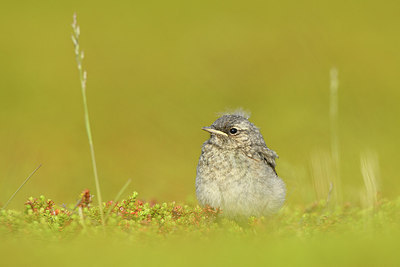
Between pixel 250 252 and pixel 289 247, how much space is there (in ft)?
1.24

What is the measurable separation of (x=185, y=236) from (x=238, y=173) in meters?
2.61

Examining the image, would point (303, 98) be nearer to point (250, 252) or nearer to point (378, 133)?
point (378, 133)

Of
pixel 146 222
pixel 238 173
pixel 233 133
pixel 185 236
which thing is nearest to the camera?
pixel 185 236

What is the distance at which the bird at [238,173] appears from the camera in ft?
30.6

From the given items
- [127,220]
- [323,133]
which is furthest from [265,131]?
[127,220]

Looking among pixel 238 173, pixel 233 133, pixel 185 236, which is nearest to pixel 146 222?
pixel 185 236

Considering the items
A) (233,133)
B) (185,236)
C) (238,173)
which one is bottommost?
(185,236)

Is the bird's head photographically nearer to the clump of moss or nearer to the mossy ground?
the mossy ground

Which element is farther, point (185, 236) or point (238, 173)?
point (238, 173)

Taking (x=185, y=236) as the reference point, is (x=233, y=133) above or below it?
above

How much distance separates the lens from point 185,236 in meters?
7.14

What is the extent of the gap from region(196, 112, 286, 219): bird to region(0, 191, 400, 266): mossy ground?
321mm

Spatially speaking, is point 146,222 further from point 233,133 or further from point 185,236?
point 233,133

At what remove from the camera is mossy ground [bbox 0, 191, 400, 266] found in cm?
494
